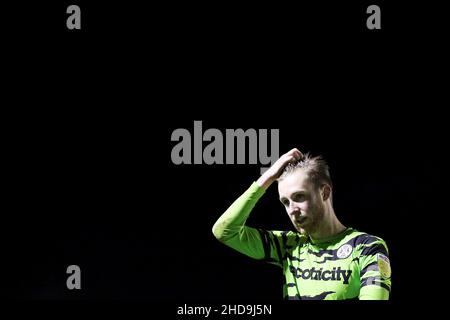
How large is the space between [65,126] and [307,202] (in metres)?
1.57

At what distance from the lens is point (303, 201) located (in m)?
2.57

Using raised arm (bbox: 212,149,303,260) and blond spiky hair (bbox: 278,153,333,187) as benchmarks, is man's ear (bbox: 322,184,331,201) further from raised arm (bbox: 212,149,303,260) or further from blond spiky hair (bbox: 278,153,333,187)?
raised arm (bbox: 212,149,303,260)

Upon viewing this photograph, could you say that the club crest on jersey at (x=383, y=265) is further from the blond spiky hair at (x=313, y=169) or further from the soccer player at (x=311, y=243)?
the blond spiky hair at (x=313, y=169)

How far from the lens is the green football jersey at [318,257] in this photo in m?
2.42

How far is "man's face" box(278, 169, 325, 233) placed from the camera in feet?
8.45

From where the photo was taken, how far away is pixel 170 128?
364cm

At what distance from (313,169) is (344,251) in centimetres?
32

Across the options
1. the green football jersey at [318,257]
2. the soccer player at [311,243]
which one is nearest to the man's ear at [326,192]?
the soccer player at [311,243]

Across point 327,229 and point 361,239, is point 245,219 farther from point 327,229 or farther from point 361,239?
point 361,239

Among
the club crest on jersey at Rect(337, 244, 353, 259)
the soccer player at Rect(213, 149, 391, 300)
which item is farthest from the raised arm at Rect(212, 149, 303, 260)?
the club crest on jersey at Rect(337, 244, 353, 259)

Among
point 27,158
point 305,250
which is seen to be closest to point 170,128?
point 27,158

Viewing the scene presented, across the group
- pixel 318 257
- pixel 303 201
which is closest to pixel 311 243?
pixel 318 257

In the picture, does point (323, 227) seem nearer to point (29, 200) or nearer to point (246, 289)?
point (246, 289)
